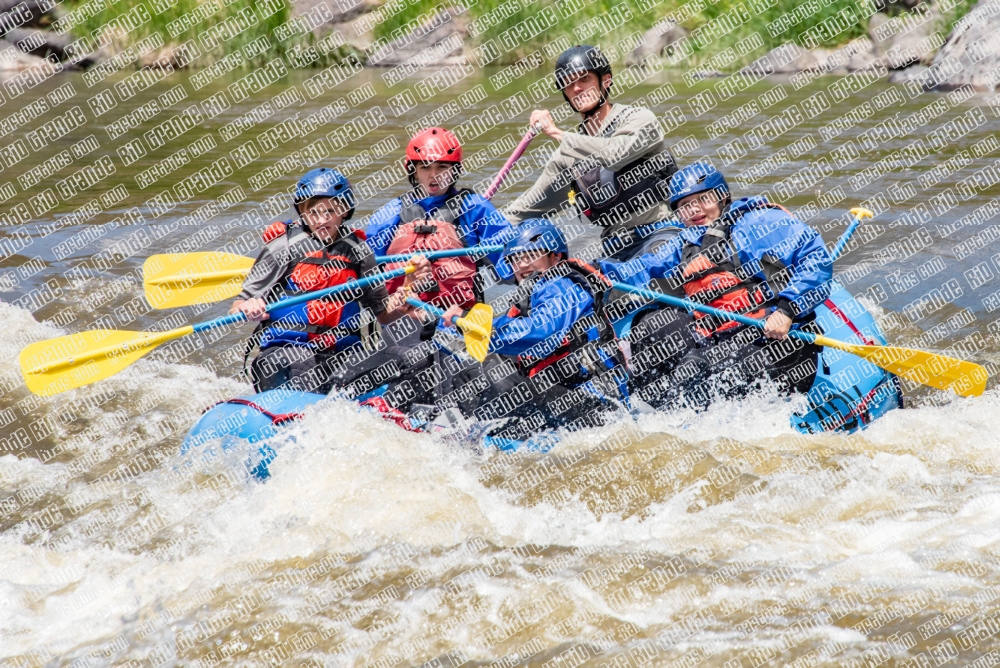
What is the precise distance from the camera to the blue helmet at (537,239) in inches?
196

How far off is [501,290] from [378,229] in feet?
8.53

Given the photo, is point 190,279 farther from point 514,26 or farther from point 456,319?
point 514,26

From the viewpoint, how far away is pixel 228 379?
703 centimetres

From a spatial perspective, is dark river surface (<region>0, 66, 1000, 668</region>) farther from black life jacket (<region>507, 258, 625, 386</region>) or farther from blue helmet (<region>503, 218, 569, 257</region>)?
blue helmet (<region>503, 218, 569, 257</region>)

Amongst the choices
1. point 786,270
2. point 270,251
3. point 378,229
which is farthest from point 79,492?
point 786,270

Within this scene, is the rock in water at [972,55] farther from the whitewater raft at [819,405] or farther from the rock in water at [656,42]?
the whitewater raft at [819,405]

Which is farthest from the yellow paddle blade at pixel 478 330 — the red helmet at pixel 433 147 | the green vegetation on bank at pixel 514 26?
the green vegetation on bank at pixel 514 26

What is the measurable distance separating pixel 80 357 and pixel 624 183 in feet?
10.2

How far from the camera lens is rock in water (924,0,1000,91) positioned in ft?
43.2

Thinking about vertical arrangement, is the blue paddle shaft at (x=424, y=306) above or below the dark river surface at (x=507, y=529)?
above

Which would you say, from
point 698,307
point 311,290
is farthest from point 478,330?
point 698,307

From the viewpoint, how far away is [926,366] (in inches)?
202

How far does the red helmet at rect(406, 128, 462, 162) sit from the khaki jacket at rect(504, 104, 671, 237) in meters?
0.69

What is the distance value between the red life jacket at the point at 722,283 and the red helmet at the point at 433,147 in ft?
4.65
